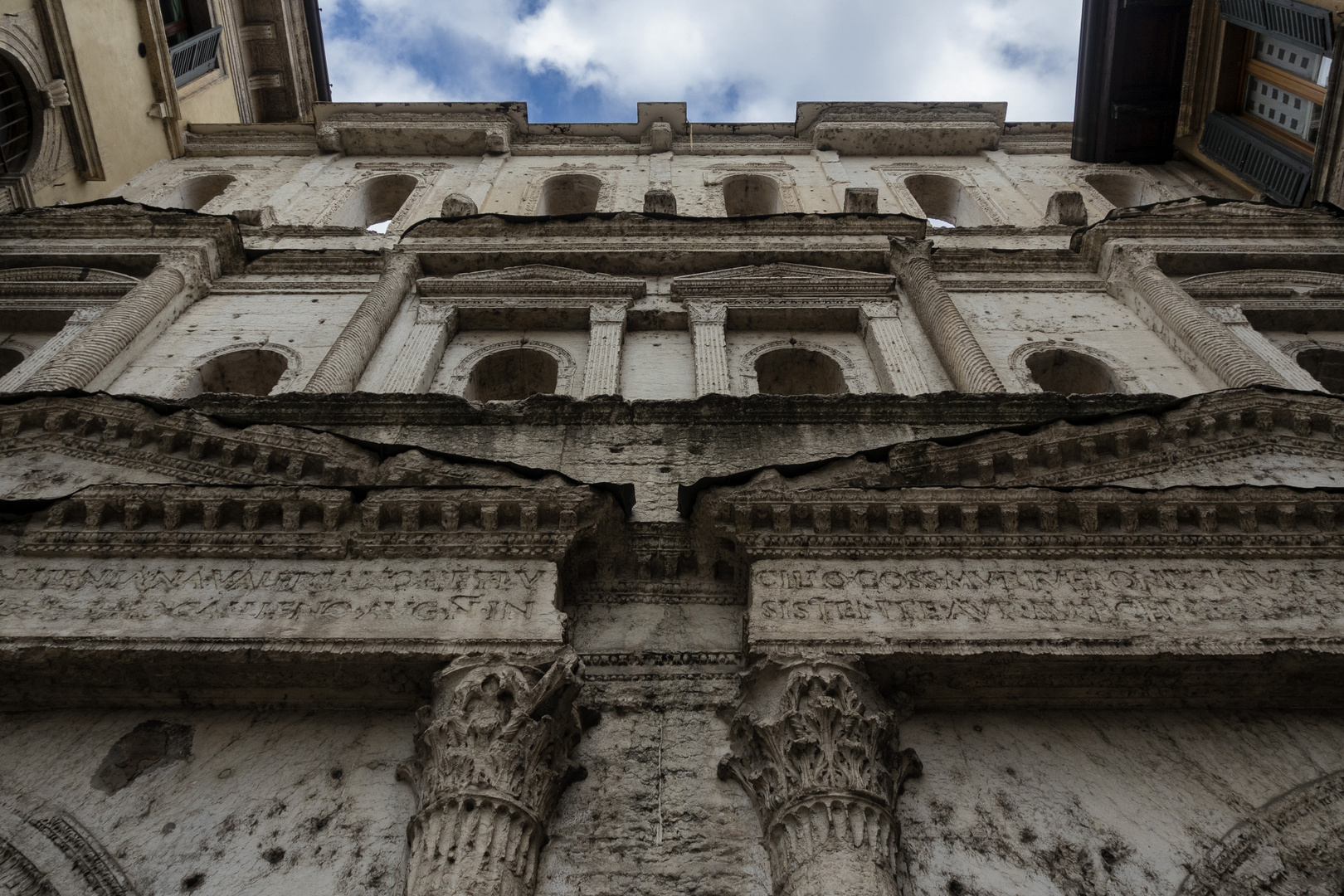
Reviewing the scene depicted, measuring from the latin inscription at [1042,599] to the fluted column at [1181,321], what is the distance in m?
4.27

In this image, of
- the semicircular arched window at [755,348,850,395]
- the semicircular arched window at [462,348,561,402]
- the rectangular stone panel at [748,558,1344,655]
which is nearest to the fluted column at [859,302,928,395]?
the semicircular arched window at [755,348,850,395]

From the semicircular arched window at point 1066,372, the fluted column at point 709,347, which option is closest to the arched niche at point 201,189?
the fluted column at point 709,347

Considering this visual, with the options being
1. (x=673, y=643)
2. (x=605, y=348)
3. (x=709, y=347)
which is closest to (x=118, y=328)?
(x=605, y=348)

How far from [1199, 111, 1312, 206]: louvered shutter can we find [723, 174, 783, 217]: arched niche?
358 inches

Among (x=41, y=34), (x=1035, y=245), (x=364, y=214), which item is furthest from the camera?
(x=364, y=214)

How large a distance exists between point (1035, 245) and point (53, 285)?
50.8 ft

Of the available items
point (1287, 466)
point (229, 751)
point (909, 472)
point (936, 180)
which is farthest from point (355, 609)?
point (936, 180)

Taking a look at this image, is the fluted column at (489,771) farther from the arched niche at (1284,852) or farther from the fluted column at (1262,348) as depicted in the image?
the fluted column at (1262,348)

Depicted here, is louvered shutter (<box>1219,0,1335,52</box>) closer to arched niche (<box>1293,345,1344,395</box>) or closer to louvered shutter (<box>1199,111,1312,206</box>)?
louvered shutter (<box>1199,111,1312,206</box>)

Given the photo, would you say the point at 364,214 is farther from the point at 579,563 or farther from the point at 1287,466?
the point at 1287,466

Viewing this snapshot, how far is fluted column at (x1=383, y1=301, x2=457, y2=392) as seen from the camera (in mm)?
11625

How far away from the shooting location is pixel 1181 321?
12414 millimetres

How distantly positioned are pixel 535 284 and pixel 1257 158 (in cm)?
1405

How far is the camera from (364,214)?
818 inches
